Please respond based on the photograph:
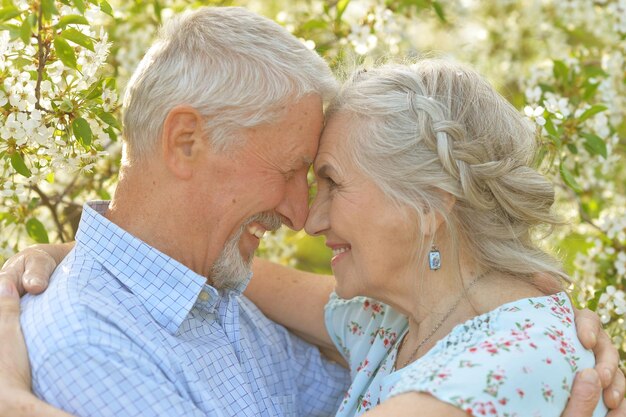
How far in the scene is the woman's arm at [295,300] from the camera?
3.20 meters

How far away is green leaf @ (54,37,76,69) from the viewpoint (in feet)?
8.58

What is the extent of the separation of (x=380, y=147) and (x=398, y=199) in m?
0.16

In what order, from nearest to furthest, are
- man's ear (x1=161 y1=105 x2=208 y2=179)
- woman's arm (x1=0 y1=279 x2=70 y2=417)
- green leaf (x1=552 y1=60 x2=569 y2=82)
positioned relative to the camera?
woman's arm (x1=0 y1=279 x2=70 y2=417) < man's ear (x1=161 y1=105 x2=208 y2=179) < green leaf (x1=552 y1=60 x2=569 y2=82)

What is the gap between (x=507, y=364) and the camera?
2.16 metres

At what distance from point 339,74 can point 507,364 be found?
3.79 feet

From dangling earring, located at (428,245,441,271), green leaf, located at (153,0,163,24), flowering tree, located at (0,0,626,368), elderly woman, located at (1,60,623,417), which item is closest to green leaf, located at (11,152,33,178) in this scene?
flowering tree, located at (0,0,626,368)

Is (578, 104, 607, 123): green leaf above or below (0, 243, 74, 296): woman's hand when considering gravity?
above

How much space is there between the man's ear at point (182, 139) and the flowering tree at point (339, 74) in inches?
11.1

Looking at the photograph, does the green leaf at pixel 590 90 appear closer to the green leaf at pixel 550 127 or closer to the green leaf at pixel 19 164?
the green leaf at pixel 550 127

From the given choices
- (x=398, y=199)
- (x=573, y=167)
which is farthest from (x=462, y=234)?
(x=573, y=167)

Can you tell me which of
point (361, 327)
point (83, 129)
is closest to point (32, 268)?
point (83, 129)

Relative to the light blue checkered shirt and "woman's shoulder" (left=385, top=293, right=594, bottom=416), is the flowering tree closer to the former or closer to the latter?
the light blue checkered shirt

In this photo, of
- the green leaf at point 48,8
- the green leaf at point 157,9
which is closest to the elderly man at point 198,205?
the green leaf at point 48,8

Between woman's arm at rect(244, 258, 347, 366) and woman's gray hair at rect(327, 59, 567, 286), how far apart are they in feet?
2.49
